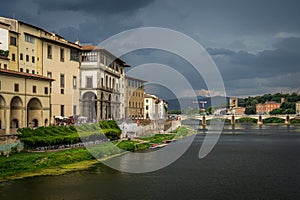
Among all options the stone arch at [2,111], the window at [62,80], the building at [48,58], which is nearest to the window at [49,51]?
the building at [48,58]

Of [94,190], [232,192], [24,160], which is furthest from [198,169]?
[24,160]

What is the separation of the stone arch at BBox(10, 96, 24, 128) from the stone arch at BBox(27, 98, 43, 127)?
2520 millimetres

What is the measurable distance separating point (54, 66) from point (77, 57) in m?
4.89

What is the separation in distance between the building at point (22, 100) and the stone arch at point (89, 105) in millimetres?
10989

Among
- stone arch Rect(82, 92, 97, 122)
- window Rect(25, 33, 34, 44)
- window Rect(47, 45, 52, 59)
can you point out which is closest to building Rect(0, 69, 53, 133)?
window Rect(25, 33, 34, 44)

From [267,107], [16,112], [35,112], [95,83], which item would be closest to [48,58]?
[95,83]

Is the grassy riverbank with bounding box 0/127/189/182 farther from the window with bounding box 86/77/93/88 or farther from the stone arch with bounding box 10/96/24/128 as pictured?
the window with bounding box 86/77/93/88

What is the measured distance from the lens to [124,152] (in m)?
36.1

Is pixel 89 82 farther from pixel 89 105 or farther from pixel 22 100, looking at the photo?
pixel 22 100

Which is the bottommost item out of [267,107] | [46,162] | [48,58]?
[46,162]

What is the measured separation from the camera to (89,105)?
4784 centimetres

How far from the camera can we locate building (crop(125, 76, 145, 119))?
221 ft

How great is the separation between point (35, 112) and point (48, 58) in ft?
29.4

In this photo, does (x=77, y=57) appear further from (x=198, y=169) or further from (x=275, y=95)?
(x=275, y=95)
